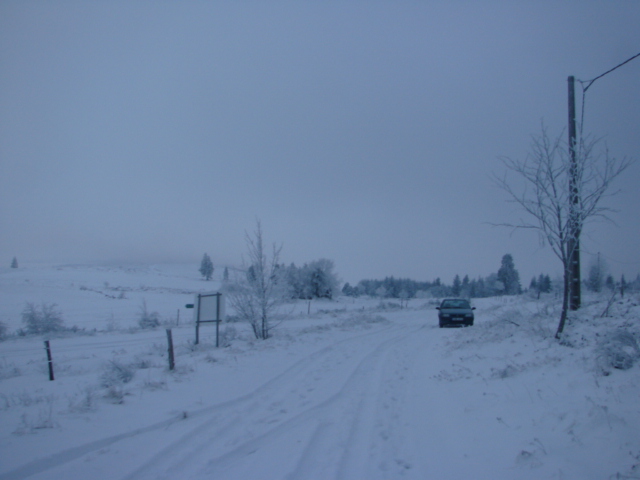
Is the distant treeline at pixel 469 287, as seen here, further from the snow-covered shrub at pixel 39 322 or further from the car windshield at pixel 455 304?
the snow-covered shrub at pixel 39 322

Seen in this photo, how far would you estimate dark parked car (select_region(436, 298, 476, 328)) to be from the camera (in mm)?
20406

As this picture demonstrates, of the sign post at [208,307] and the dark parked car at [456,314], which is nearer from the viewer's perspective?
the sign post at [208,307]

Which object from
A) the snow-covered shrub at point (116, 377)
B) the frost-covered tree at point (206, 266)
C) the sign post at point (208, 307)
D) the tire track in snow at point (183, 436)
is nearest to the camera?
the tire track in snow at point (183, 436)

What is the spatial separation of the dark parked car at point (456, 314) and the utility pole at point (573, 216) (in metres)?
Answer: 10.8

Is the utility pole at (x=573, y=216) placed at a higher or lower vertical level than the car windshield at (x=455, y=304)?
higher

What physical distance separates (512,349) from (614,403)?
447cm

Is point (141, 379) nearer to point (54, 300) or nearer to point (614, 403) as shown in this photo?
point (614, 403)

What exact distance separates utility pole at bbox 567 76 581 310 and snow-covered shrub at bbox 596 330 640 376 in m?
2.73

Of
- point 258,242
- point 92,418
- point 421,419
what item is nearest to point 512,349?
point 421,419

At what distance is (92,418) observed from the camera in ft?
17.3

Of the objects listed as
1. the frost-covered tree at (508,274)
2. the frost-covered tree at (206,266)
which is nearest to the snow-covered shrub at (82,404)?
the frost-covered tree at (508,274)

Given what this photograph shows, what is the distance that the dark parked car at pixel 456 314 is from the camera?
20406mm

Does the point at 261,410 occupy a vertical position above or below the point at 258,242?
below

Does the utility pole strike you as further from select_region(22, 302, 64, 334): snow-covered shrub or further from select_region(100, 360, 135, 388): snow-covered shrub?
select_region(22, 302, 64, 334): snow-covered shrub
